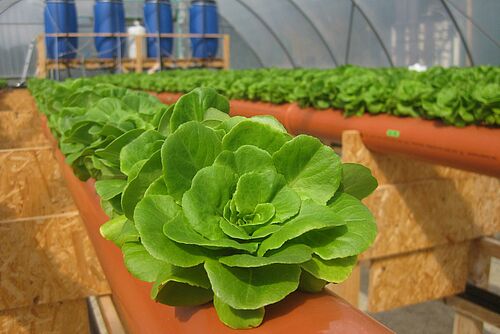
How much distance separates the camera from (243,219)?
917 millimetres

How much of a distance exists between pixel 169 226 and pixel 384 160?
10.3 feet

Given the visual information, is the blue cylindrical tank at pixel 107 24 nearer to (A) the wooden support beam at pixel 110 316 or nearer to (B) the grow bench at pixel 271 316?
(A) the wooden support beam at pixel 110 316

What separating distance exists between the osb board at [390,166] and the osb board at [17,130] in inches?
157

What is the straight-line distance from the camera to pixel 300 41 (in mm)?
15047

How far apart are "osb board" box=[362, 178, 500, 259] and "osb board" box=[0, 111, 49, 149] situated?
4.17 meters

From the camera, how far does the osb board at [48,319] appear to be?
7.88 ft

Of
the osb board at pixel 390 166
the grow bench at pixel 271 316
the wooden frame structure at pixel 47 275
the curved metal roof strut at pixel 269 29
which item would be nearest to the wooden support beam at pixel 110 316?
the wooden frame structure at pixel 47 275

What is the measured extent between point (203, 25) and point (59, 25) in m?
3.85

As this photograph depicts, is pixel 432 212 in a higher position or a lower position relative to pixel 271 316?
lower

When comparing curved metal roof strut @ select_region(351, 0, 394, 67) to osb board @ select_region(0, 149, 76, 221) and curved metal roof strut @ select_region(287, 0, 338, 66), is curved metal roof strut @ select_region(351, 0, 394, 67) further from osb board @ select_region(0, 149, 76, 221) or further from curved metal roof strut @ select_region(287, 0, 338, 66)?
osb board @ select_region(0, 149, 76, 221)

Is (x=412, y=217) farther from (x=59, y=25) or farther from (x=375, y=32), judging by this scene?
(x=59, y=25)

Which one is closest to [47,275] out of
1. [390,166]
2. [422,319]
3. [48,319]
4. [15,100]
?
[48,319]

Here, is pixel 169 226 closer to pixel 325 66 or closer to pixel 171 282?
pixel 171 282

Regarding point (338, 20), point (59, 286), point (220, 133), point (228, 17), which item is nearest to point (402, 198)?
point (59, 286)
